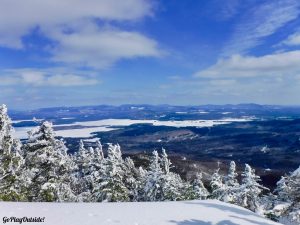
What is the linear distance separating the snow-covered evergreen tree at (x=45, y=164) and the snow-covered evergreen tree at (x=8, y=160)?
1829 mm

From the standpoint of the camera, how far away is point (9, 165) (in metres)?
24.9

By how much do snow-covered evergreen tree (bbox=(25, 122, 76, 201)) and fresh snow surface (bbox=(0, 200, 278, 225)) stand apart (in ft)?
34.9

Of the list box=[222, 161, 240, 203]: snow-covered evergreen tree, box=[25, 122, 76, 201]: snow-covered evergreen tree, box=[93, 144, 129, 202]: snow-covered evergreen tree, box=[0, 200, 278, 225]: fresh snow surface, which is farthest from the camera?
box=[222, 161, 240, 203]: snow-covered evergreen tree

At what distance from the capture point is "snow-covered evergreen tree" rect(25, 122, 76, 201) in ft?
89.1

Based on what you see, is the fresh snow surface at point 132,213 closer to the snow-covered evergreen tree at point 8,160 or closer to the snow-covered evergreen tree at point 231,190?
the snow-covered evergreen tree at point 8,160

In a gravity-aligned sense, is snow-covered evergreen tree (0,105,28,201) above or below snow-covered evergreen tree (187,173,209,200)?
above

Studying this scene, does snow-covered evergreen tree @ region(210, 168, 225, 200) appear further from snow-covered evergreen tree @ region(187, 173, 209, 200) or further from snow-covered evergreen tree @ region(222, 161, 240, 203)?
snow-covered evergreen tree @ region(187, 173, 209, 200)

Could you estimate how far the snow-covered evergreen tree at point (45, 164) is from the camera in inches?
1069

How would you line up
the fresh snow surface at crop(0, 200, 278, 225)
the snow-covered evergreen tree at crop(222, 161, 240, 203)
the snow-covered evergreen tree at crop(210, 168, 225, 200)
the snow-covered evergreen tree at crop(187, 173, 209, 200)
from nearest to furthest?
1. the fresh snow surface at crop(0, 200, 278, 225)
2. the snow-covered evergreen tree at crop(222, 161, 240, 203)
3. the snow-covered evergreen tree at crop(210, 168, 225, 200)
4. the snow-covered evergreen tree at crop(187, 173, 209, 200)

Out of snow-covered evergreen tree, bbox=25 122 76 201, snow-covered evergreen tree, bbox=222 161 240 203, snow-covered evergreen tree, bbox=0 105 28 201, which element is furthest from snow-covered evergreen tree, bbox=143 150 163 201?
snow-covered evergreen tree, bbox=0 105 28 201

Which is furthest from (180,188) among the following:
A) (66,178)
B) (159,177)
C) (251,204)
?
(66,178)

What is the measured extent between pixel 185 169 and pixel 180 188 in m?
132

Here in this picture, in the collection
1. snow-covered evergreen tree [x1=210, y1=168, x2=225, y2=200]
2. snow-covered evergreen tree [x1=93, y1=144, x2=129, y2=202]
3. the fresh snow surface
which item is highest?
the fresh snow surface

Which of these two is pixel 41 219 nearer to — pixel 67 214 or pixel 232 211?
pixel 67 214
